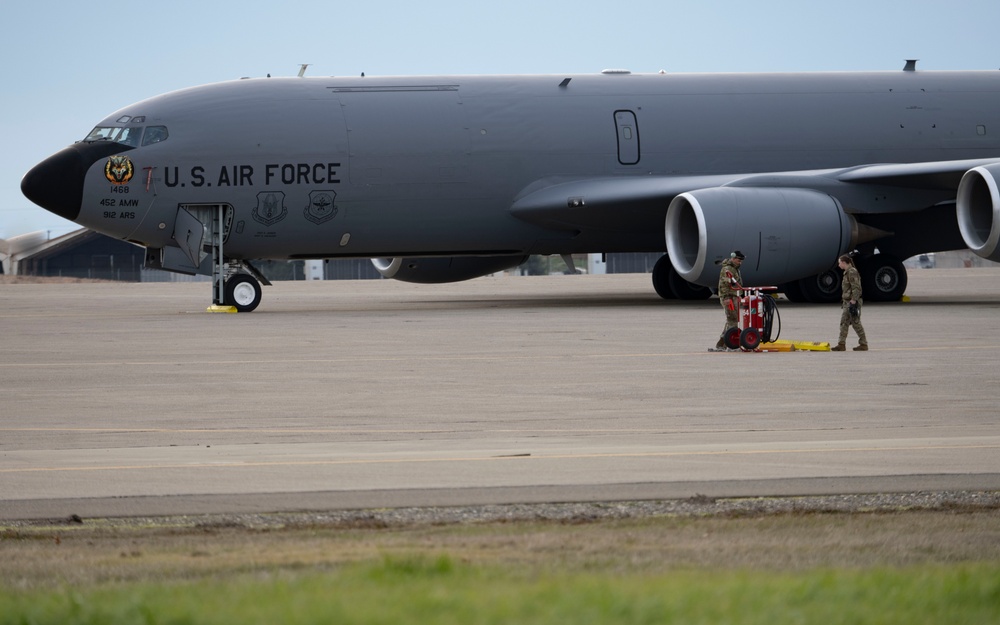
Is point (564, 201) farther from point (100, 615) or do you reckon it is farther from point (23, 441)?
point (100, 615)

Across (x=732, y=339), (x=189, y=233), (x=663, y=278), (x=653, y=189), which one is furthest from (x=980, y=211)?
(x=189, y=233)

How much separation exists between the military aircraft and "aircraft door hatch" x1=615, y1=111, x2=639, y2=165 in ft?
0.10

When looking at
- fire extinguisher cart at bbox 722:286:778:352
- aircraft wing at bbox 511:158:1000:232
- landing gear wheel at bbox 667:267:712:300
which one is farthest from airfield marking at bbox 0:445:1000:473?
landing gear wheel at bbox 667:267:712:300

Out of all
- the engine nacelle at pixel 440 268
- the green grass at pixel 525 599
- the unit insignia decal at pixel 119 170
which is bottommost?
the green grass at pixel 525 599

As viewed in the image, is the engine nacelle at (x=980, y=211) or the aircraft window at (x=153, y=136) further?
the aircraft window at (x=153, y=136)

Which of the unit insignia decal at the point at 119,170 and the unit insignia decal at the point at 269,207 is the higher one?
the unit insignia decal at the point at 119,170

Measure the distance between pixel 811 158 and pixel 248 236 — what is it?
12.0m

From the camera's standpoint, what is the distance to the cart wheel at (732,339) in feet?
61.9

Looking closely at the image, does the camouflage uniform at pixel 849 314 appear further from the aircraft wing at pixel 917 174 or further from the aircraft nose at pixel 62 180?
the aircraft nose at pixel 62 180

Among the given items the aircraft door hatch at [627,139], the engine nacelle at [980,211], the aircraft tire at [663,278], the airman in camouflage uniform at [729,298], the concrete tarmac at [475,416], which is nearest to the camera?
the concrete tarmac at [475,416]

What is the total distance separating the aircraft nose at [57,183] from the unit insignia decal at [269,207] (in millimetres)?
3297

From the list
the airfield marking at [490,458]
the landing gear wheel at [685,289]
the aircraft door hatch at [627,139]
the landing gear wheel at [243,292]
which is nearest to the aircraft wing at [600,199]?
the aircraft door hatch at [627,139]

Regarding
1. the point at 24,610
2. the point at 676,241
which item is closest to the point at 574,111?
the point at 676,241

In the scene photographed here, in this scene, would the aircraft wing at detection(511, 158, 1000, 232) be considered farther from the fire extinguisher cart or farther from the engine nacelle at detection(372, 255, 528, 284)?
the fire extinguisher cart
